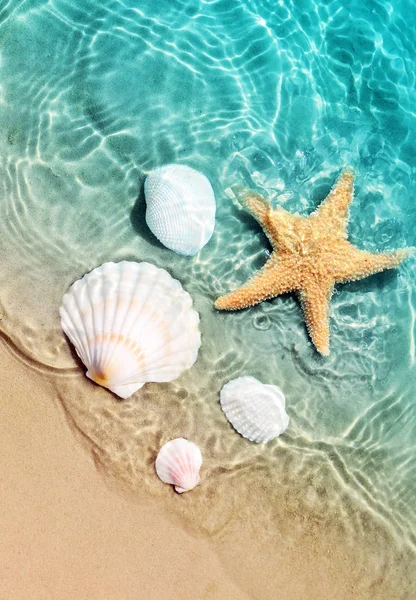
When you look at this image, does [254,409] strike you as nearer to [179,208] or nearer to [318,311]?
[318,311]

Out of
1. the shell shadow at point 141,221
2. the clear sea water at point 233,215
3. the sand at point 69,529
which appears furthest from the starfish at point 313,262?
the sand at point 69,529

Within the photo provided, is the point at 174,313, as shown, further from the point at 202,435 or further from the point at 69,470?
the point at 69,470

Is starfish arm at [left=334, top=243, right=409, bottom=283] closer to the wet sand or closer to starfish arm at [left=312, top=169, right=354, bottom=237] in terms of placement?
starfish arm at [left=312, top=169, right=354, bottom=237]

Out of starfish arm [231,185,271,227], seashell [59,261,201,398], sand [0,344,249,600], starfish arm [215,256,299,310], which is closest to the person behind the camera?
sand [0,344,249,600]

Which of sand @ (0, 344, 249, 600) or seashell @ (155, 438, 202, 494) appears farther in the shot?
seashell @ (155, 438, 202, 494)

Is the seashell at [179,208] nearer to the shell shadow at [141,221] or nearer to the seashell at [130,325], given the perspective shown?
the shell shadow at [141,221]

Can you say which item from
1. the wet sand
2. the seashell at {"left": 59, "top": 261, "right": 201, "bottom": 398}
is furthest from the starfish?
the wet sand

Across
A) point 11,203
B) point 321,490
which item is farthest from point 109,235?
point 321,490

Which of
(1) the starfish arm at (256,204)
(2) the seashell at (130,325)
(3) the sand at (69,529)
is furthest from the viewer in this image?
(1) the starfish arm at (256,204)
